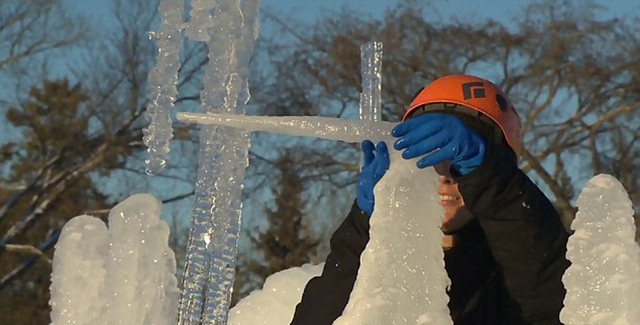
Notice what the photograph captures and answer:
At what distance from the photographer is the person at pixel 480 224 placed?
149 cm

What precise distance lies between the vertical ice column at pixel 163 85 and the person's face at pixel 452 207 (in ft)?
1.67

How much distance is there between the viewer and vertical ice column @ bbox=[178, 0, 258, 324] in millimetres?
1405

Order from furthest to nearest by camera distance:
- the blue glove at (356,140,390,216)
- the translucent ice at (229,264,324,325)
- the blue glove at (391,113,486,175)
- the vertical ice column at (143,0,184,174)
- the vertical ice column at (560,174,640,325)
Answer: the translucent ice at (229,264,324,325), the vertical ice column at (143,0,184,174), the blue glove at (356,140,390,216), the blue glove at (391,113,486,175), the vertical ice column at (560,174,640,325)

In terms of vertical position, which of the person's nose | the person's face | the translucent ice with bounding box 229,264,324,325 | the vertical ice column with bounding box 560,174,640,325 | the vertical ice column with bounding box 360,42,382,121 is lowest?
the vertical ice column with bounding box 560,174,640,325

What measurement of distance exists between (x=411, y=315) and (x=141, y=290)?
1.68 feet

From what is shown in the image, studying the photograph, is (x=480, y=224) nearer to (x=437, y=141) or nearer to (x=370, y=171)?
(x=370, y=171)

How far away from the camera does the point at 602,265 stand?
39.4 inches

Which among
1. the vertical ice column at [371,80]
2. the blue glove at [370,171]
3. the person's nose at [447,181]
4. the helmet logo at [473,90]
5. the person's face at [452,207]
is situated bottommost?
the blue glove at [370,171]

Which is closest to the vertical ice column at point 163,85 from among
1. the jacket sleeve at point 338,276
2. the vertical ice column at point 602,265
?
the jacket sleeve at point 338,276

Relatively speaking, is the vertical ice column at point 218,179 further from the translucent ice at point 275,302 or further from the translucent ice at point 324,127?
the translucent ice at point 275,302

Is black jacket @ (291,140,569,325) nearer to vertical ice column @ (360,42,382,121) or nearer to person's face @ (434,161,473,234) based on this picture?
person's face @ (434,161,473,234)

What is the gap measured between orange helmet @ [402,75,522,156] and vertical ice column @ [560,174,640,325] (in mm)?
770

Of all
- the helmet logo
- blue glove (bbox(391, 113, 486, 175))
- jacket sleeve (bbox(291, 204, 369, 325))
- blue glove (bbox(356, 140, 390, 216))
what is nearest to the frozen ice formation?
blue glove (bbox(356, 140, 390, 216))

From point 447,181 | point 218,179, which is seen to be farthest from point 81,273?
point 447,181
